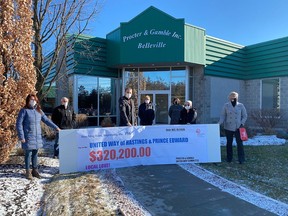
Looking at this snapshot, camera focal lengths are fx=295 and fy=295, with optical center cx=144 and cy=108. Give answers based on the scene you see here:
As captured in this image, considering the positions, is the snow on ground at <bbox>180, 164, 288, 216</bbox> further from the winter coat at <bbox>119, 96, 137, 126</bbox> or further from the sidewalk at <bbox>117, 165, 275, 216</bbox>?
the winter coat at <bbox>119, 96, 137, 126</bbox>

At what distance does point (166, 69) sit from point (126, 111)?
31.9 feet

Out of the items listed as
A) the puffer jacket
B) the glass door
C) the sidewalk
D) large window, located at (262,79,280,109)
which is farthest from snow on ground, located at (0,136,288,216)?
large window, located at (262,79,280,109)

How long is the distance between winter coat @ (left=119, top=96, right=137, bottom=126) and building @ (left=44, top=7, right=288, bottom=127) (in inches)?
306

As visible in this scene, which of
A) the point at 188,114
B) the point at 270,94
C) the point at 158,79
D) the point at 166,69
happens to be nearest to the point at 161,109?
the point at 158,79

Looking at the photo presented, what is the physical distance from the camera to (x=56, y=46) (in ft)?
33.2

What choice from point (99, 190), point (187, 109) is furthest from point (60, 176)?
point (187, 109)

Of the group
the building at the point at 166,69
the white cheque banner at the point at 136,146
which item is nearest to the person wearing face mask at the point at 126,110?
the white cheque banner at the point at 136,146

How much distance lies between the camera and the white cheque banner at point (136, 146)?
6.79m

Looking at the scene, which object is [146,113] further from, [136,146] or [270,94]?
[270,94]

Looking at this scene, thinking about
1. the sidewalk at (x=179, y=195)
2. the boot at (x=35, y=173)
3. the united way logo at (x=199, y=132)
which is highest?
the united way logo at (x=199, y=132)

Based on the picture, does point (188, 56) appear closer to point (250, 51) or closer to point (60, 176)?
point (250, 51)

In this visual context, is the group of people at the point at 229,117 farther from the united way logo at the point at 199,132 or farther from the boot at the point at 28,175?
the boot at the point at 28,175

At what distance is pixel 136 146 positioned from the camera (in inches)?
295

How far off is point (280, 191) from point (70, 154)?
4444 mm
